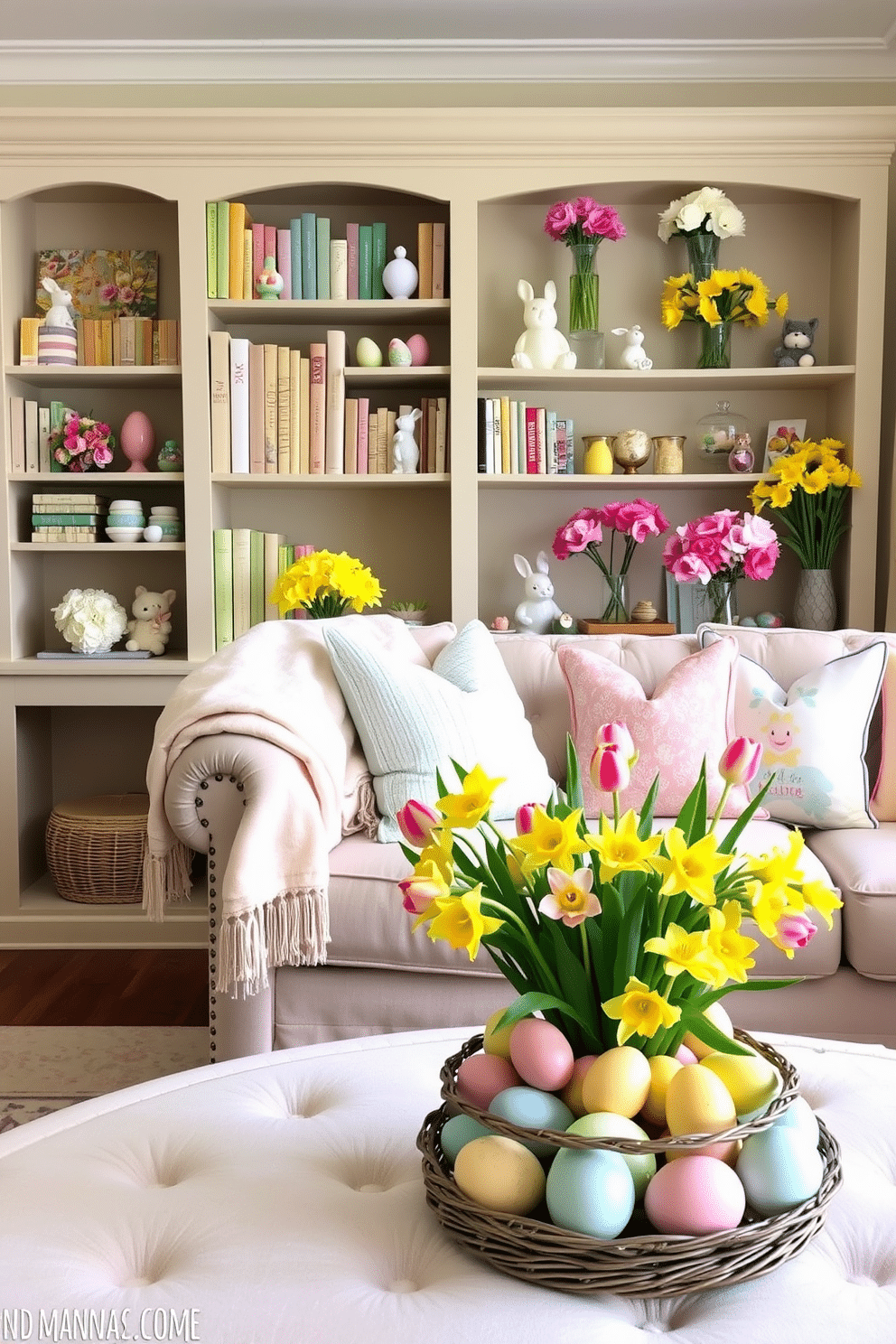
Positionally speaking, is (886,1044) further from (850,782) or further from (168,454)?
(168,454)

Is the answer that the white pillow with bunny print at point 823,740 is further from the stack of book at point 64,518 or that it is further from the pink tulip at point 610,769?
the stack of book at point 64,518

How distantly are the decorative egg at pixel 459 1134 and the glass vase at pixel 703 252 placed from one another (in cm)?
304

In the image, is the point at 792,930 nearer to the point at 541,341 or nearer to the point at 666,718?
the point at 666,718

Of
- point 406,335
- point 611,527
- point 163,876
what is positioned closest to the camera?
point 163,876

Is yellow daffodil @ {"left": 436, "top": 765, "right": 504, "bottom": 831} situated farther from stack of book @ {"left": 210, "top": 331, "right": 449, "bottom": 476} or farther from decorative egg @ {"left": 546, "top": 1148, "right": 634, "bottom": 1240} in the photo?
stack of book @ {"left": 210, "top": 331, "right": 449, "bottom": 476}

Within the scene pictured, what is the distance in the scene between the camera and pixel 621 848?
881mm

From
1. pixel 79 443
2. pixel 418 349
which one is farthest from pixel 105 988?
pixel 418 349

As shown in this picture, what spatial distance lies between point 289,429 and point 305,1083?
8.23 feet

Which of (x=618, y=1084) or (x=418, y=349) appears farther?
(x=418, y=349)

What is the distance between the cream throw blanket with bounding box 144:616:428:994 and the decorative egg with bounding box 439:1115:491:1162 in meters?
0.92

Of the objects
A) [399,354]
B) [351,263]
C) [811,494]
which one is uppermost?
[351,263]

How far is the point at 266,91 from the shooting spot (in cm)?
362

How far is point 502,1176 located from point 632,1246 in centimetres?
11

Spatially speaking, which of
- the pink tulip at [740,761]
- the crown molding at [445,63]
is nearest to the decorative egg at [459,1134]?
the pink tulip at [740,761]
